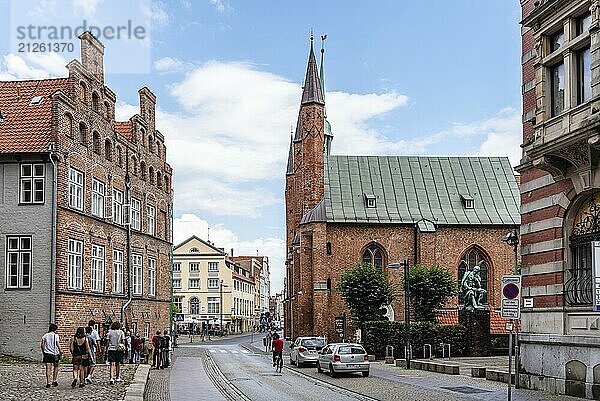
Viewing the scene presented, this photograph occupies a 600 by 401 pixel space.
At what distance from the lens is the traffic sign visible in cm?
1762

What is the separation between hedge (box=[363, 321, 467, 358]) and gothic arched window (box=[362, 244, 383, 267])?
14381mm

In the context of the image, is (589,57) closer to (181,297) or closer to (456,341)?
(456,341)

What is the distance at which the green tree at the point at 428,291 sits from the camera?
55.0 metres

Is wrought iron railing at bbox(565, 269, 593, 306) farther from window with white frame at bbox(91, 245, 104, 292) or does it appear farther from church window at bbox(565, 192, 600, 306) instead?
window with white frame at bbox(91, 245, 104, 292)

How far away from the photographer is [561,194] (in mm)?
23281

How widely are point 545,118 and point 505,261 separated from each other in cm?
4249

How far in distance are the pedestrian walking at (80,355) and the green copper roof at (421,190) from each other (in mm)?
40339

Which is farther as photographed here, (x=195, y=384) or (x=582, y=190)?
(x=195, y=384)

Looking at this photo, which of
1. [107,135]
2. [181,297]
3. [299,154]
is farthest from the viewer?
[181,297]

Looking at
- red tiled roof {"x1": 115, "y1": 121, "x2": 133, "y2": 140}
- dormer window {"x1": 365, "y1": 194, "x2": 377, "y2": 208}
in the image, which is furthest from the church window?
dormer window {"x1": 365, "y1": 194, "x2": 377, "y2": 208}

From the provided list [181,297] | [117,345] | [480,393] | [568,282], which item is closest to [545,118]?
[568,282]

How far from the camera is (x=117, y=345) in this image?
2523 cm

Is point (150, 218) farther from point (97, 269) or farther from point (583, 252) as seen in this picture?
point (583, 252)

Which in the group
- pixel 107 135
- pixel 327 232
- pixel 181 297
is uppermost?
pixel 107 135
